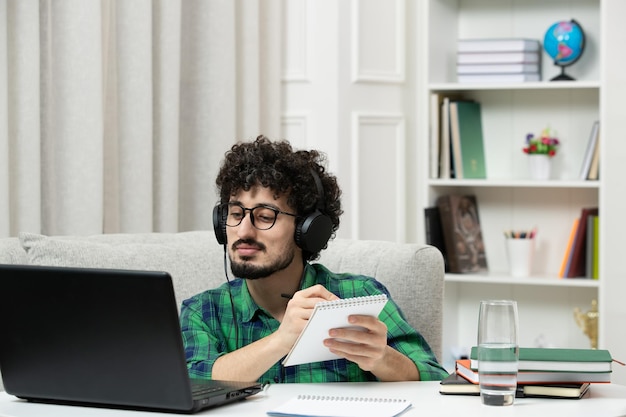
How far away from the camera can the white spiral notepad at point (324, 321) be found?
1456 millimetres

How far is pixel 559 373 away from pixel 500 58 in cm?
221

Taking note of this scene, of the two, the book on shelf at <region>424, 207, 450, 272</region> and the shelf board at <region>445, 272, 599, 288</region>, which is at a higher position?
the book on shelf at <region>424, 207, 450, 272</region>

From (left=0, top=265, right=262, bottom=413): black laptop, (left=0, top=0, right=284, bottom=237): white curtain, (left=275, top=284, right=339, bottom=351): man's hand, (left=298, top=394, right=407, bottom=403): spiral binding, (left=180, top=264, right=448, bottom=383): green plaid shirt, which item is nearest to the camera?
(left=0, top=265, right=262, bottom=413): black laptop

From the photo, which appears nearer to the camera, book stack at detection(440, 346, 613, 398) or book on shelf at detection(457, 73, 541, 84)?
book stack at detection(440, 346, 613, 398)

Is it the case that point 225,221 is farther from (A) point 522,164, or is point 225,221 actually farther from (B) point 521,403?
(A) point 522,164

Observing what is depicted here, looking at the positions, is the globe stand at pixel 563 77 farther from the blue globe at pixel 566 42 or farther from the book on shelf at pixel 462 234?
the book on shelf at pixel 462 234

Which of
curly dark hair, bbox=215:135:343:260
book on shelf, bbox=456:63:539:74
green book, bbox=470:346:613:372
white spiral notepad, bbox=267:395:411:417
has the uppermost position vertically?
book on shelf, bbox=456:63:539:74

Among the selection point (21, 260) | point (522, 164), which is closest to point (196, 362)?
point (21, 260)

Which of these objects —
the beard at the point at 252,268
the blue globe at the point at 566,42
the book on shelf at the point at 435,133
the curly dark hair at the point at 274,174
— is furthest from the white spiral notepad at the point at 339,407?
the blue globe at the point at 566,42

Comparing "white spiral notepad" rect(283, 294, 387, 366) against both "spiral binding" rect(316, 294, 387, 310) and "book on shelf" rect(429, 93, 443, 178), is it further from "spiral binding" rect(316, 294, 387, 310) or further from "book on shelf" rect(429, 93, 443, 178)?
"book on shelf" rect(429, 93, 443, 178)

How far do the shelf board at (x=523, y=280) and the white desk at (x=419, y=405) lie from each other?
6.08ft

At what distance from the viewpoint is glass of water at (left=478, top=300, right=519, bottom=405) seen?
1428mm

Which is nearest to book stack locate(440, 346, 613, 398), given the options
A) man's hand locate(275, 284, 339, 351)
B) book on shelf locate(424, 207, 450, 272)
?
man's hand locate(275, 284, 339, 351)

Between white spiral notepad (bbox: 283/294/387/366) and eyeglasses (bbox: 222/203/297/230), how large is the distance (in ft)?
1.17
